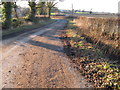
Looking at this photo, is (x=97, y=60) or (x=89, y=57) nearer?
(x=97, y=60)

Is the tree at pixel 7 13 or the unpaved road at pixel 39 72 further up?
the tree at pixel 7 13

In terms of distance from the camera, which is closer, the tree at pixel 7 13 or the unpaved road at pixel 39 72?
the unpaved road at pixel 39 72

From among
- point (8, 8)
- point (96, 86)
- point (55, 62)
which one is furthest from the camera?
point (8, 8)

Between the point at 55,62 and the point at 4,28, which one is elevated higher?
the point at 4,28

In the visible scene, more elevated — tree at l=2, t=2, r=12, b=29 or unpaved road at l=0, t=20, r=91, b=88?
tree at l=2, t=2, r=12, b=29

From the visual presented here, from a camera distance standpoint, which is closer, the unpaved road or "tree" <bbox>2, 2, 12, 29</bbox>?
the unpaved road

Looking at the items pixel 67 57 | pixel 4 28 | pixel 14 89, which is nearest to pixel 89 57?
pixel 67 57

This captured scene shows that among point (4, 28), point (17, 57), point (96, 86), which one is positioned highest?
point (4, 28)

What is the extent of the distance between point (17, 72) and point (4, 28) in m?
13.1

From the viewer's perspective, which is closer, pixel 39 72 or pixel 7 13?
pixel 39 72

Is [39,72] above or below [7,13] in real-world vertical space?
below

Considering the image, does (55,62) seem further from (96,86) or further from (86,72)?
(96,86)

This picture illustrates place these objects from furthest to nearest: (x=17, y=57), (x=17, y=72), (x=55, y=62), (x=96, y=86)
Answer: (x=17, y=57)
(x=55, y=62)
(x=17, y=72)
(x=96, y=86)

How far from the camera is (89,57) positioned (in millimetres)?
7672
